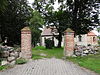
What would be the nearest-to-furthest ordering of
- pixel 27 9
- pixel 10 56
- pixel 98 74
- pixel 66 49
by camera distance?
pixel 98 74 → pixel 10 56 → pixel 66 49 → pixel 27 9

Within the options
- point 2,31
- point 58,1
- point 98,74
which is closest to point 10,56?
point 98,74

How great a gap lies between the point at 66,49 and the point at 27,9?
14071 millimetres

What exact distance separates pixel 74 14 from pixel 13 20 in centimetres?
1059

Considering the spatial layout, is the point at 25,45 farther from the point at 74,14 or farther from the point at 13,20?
the point at 74,14

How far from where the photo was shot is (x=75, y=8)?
31.8 metres

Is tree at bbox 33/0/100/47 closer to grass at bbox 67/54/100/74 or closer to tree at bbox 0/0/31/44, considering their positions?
tree at bbox 0/0/31/44

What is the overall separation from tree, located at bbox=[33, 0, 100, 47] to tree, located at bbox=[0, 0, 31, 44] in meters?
5.29

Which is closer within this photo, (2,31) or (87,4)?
(2,31)

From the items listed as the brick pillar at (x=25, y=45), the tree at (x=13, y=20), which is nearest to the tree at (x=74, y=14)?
the tree at (x=13, y=20)

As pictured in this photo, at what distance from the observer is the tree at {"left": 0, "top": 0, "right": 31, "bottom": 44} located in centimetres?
2577

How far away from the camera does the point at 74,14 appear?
3167 centimetres

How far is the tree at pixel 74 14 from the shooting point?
31.0 metres

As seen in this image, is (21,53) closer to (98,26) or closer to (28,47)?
(28,47)

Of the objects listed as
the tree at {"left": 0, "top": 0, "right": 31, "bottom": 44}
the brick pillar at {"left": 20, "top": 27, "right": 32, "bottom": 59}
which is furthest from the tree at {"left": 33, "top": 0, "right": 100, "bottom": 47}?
the brick pillar at {"left": 20, "top": 27, "right": 32, "bottom": 59}
